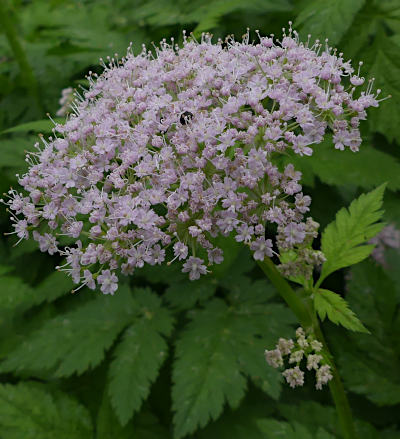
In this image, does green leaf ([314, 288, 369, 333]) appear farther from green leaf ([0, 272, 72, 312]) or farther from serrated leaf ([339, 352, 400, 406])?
green leaf ([0, 272, 72, 312])

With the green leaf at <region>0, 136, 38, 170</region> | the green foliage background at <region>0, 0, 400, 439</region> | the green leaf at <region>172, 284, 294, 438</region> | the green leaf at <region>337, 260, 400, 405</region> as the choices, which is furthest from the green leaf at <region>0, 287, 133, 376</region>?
the green leaf at <region>337, 260, 400, 405</region>

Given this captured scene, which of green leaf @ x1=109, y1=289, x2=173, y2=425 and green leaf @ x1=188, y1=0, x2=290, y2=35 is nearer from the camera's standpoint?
green leaf @ x1=109, y1=289, x2=173, y2=425

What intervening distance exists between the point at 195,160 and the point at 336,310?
0.92m

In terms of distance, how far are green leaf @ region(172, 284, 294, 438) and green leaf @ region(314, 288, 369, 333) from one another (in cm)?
96

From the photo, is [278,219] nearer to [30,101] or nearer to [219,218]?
[219,218]

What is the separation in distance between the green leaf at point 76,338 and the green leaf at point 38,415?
0.59 feet

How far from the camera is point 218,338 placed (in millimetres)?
3223

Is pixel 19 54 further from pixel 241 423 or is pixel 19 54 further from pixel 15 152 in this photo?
pixel 241 423

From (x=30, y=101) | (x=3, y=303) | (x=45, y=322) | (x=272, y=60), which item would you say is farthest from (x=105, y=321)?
(x=30, y=101)

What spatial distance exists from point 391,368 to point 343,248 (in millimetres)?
1418

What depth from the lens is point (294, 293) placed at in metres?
2.39

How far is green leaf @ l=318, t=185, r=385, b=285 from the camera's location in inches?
90.4

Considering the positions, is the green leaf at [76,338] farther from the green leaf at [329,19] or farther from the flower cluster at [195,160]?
the green leaf at [329,19]

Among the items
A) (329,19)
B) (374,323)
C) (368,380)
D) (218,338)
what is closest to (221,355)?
(218,338)
